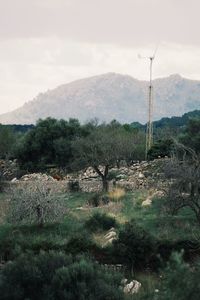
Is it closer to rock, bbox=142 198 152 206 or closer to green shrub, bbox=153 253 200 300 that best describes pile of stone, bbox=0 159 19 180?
rock, bbox=142 198 152 206

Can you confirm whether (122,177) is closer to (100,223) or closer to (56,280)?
(100,223)

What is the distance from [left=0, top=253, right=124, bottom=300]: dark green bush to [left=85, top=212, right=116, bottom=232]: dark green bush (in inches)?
309

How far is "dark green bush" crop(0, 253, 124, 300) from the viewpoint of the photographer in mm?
15148

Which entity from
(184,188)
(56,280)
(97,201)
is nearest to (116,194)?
(97,201)

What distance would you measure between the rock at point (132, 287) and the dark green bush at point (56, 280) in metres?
1.59

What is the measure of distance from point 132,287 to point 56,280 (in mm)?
3793

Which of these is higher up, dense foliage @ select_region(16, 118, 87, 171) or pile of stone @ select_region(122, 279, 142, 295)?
dense foliage @ select_region(16, 118, 87, 171)

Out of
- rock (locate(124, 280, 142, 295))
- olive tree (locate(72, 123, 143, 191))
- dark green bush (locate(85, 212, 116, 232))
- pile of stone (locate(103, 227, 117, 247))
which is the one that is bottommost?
rock (locate(124, 280, 142, 295))

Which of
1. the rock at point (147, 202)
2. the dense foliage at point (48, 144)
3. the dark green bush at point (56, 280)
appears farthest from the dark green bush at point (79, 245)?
the dense foliage at point (48, 144)

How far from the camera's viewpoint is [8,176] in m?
50.2

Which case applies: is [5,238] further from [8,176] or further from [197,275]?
[8,176]

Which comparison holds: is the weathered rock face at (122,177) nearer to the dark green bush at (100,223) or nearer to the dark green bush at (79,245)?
the dark green bush at (100,223)

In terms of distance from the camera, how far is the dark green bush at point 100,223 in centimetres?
2470

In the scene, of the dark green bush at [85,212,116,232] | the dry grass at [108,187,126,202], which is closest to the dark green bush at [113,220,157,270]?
the dark green bush at [85,212,116,232]
